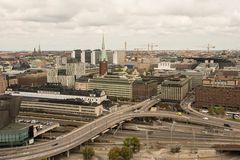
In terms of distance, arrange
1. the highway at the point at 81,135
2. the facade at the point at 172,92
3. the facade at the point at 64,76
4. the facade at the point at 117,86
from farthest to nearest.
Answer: the facade at the point at 64,76 < the facade at the point at 117,86 < the facade at the point at 172,92 < the highway at the point at 81,135

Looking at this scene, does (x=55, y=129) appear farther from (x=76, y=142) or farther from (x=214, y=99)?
(x=214, y=99)

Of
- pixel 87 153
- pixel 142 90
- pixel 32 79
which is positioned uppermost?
pixel 32 79

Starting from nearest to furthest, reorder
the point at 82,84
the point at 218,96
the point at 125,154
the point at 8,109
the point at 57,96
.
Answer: the point at 125,154, the point at 8,109, the point at 218,96, the point at 57,96, the point at 82,84

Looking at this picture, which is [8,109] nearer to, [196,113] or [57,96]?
[57,96]

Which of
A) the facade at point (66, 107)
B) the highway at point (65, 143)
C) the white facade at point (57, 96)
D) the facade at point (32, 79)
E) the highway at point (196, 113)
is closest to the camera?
the highway at point (65, 143)

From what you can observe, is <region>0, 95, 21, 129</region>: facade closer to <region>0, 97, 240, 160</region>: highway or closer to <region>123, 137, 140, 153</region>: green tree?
<region>0, 97, 240, 160</region>: highway

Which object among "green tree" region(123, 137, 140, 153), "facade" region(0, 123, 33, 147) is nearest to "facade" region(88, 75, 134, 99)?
"green tree" region(123, 137, 140, 153)

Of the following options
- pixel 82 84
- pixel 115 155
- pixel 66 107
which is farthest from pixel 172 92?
pixel 115 155

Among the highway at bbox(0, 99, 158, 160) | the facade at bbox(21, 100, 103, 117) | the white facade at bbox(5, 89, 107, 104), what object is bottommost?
the highway at bbox(0, 99, 158, 160)

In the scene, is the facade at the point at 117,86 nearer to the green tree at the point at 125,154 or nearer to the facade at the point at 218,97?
the facade at the point at 218,97

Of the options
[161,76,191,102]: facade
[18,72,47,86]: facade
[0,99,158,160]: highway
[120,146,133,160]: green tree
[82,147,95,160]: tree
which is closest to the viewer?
[0,99,158,160]: highway

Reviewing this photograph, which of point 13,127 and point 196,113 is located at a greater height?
point 13,127

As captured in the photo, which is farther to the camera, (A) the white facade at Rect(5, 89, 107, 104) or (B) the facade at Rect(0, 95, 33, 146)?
(A) the white facade at Rect(5, 89, 107, 104)

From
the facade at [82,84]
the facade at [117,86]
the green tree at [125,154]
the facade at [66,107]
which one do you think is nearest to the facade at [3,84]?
the facade at [82,84]
